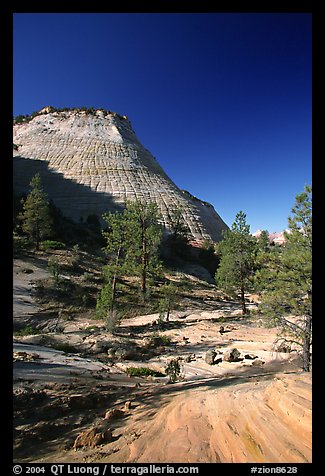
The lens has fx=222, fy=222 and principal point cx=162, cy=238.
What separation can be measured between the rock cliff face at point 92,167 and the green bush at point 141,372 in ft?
112

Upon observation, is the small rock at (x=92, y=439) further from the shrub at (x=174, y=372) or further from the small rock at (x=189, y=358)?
the small rock at (x=189, y=358)

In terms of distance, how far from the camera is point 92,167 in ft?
167

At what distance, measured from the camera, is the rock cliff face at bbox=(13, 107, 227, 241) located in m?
45.5

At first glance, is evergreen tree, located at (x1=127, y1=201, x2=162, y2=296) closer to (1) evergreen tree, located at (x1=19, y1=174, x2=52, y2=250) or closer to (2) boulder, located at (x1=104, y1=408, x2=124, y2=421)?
(1) evergreen tree, located at (x1=19, y1=174, x2=52, y2=250)

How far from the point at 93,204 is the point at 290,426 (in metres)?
44.8

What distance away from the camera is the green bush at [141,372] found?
8.02 meters

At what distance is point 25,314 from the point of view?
45.9 ft

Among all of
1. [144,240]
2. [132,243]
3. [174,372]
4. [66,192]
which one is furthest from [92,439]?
[66,192]

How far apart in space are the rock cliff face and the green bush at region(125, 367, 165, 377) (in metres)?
34.2

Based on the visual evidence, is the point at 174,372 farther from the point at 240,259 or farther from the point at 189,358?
the point at 240,259

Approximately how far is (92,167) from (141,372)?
5017 centimetres

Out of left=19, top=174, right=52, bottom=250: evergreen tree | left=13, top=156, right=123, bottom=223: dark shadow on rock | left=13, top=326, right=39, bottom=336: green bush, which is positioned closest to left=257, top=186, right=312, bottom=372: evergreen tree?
left=13, top=326, right=39, bottom=336: green bush
